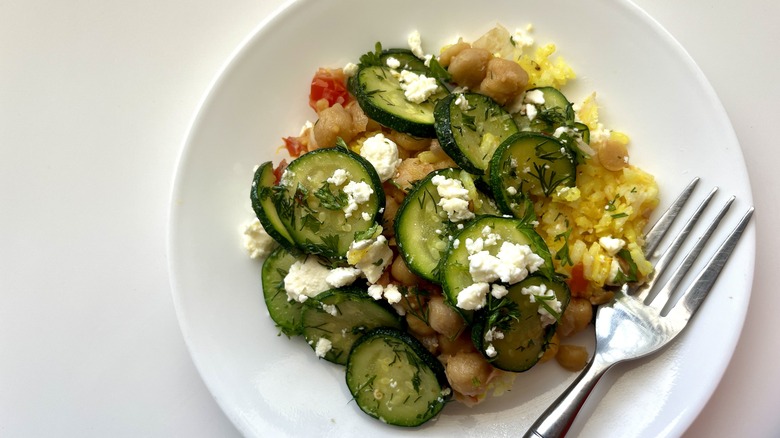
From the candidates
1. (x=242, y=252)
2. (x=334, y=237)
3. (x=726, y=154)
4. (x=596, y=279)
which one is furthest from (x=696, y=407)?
(x=242, y=252)

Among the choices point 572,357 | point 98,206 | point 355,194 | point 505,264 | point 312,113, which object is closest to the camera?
point 505,264

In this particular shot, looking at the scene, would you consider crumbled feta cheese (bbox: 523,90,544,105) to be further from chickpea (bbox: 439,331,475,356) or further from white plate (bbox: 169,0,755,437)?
chickpea (bbox: 439,331,475,356)

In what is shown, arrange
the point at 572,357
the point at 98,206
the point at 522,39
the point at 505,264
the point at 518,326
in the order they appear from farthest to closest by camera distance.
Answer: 1. the point at 98,206
2. the point at 522,39
3. the point at 572,357
4. the point at 518,326
5. the point at 505,264

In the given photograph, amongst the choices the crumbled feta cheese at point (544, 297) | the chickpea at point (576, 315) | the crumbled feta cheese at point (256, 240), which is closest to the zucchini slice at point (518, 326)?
the crumbled feta cheese at point (544, 297)

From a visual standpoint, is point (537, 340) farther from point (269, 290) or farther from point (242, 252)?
point (242, 252)

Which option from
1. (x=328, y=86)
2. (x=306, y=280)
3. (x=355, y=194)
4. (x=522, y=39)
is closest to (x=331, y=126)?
(x=328, y=86)

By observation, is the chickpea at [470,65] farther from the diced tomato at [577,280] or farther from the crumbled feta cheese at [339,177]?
the diced tomato at [577,280]

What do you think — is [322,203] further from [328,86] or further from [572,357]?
[572,357]
